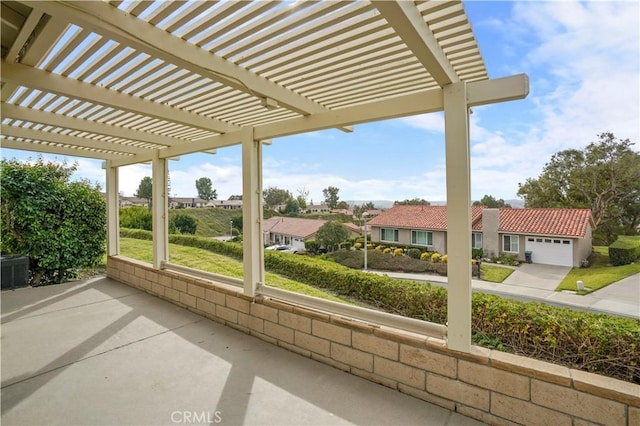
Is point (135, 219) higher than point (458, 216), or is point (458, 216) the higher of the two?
point (458, 216)

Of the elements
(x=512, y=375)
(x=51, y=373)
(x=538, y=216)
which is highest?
(x=538, y=216)

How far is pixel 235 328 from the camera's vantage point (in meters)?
3.35

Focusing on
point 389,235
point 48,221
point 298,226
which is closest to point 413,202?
point 389,235

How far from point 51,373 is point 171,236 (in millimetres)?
9600

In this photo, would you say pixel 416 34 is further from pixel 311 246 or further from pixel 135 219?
pixel 135 219

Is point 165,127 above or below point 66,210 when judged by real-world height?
above

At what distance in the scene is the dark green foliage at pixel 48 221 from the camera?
16.6 ft

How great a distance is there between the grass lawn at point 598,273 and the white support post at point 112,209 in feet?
29.8

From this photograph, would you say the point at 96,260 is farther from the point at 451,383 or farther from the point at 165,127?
the point at 451,383

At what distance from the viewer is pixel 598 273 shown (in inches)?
245

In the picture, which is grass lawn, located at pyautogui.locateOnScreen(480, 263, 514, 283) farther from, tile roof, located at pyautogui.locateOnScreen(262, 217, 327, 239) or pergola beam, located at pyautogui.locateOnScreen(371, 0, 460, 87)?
pergola beam, located at pyautogui.locateOnScreen(371, 0, 460, 87)

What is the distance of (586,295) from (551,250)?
9.19ft

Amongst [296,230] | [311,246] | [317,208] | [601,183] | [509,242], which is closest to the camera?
[509,242]

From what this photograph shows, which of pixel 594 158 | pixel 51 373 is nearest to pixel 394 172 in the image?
pixel 594 158
